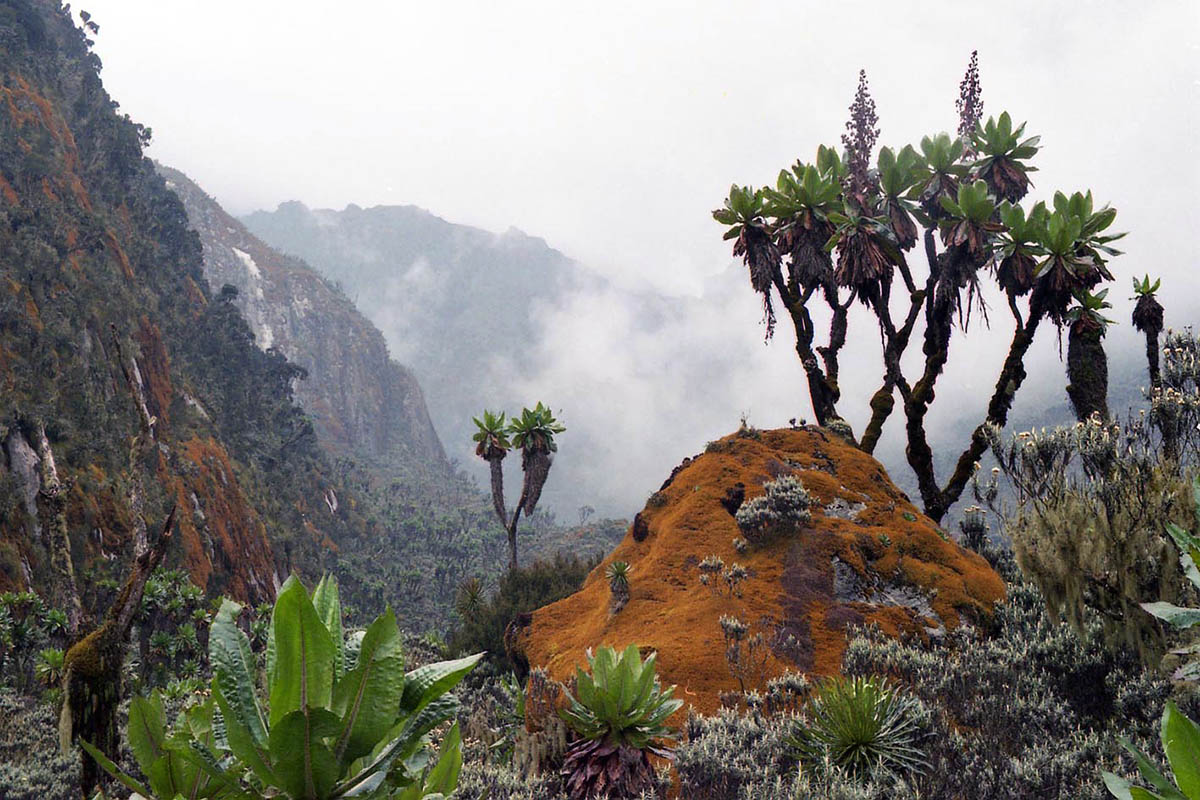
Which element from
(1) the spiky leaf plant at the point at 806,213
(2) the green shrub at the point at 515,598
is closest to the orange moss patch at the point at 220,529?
(2) the green shrub at the point at 515,598

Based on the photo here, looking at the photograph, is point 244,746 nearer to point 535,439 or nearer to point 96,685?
point 96,685

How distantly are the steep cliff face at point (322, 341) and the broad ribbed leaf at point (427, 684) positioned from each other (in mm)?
124322

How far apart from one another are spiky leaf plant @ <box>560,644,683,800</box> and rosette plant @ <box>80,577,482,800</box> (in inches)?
170

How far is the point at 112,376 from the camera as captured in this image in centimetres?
3844

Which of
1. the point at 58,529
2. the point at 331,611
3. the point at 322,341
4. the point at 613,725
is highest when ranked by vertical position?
the point at 322,341

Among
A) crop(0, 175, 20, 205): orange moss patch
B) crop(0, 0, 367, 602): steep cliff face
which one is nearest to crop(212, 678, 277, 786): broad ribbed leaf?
crop(0, 0, 367, 602): steep cliff face

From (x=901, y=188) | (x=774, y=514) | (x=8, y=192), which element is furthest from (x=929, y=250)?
(x=8, y=192)

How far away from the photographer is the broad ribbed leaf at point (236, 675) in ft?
5.92

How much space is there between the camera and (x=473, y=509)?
356 ft

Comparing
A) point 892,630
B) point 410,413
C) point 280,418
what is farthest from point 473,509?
point 892,630

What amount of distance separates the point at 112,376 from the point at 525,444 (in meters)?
24.1

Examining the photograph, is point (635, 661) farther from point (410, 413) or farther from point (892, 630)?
point (410, 413)

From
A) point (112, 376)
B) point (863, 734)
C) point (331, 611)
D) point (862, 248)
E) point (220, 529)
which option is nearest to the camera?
point (331, 611)

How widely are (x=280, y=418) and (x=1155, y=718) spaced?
7142 cm
